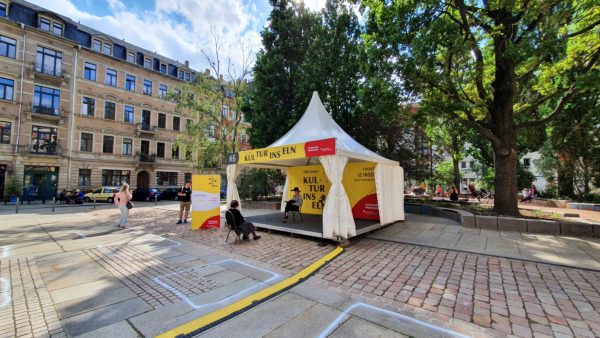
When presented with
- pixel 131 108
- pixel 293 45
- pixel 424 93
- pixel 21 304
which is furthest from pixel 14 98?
pixel 424 93

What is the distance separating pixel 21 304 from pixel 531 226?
1265 centimetres

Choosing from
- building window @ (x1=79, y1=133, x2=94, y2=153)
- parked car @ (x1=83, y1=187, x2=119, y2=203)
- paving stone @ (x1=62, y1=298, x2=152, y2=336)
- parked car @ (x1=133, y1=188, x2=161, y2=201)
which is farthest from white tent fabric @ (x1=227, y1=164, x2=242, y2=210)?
building window @ (x1=79, y1=133, x2=94, y2=153)

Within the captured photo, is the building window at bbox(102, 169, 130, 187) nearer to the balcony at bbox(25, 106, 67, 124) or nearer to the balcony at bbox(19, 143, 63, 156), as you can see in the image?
the balcony at bbox(19, 143, 63, 156)

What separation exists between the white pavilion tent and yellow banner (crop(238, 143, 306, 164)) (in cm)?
63

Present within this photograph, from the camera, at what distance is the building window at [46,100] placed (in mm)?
24469

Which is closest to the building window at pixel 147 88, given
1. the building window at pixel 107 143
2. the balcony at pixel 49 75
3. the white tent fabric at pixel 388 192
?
the building window at pixel 107 143

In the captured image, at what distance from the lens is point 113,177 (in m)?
29.0

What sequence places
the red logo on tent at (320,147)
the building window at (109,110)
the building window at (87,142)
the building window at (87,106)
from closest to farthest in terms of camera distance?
the red logo on tent at (320,147) < the building window at (87,142) < the building window at (87,106) < the building window at (109,110)

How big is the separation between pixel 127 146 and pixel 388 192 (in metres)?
31.9

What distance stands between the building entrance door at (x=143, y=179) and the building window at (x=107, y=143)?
4.16 m

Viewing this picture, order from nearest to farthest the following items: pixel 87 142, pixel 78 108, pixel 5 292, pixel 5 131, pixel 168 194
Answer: pixel 5 292, pixel 5 131, pixel 78 108, pixel 87 142, pixel 168 194

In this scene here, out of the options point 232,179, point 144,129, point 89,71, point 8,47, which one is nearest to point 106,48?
point 89,71

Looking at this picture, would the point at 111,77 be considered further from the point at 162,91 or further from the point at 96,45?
the point at 162,91

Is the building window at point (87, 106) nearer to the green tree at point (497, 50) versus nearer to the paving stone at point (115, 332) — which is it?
the green tree at point (497, 50)
